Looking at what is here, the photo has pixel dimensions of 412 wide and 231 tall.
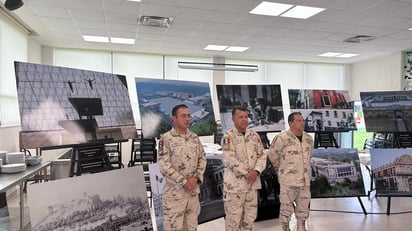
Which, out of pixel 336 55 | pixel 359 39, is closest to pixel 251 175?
pixel 359 39

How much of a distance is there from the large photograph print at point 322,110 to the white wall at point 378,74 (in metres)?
4.67

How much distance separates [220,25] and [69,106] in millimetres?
4236

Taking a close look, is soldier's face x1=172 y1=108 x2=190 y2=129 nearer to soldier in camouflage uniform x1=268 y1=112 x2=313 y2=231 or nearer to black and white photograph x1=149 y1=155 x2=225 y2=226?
black and white photograph x1=149 y1=155 x2=225 y2=226

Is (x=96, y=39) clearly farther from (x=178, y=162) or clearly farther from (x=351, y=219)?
(x=351, y=219)

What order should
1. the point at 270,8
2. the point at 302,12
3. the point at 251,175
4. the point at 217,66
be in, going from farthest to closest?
the point at 217,66 → the point at 302,12 → the point at 270,8 → the point at 251,175

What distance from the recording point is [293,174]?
3389mm

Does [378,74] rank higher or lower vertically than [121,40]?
lower

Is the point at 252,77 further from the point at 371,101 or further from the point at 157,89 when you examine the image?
the point at 157,89

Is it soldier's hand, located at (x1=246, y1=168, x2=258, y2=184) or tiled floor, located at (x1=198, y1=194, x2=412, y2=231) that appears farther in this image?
tiled floor, located at (x1=198, y1=194, x2=412, y2=231)

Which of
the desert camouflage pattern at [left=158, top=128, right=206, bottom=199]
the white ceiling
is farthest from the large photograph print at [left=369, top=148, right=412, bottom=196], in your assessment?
the desert camouflage pattern at [left=158, top=128, right=206, bottom=199]

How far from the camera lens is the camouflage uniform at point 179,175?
2.79m

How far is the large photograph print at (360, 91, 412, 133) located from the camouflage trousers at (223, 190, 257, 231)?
3.23 m

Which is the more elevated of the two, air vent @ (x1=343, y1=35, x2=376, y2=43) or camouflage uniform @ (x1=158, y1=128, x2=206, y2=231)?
air vent @ (x1=343, y1=35, x2=376, y2=43)

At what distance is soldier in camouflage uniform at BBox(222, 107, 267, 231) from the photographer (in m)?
3.05
